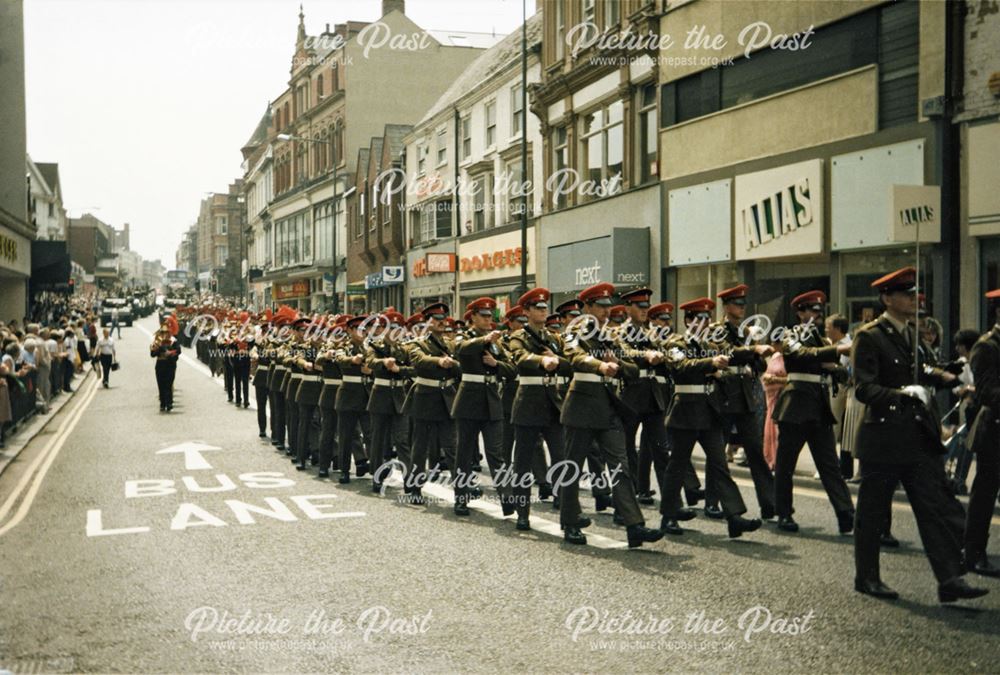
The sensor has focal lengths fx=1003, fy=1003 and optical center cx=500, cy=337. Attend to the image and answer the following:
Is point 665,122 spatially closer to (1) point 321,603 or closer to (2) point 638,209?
(2) point 638,209

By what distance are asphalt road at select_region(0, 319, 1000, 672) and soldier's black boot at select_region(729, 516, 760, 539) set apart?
0.10 m

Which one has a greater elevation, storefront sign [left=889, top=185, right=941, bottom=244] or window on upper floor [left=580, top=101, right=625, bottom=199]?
window on upper floor [left=580, top=101, right=625, bottom=199]

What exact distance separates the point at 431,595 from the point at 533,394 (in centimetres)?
Result: 283

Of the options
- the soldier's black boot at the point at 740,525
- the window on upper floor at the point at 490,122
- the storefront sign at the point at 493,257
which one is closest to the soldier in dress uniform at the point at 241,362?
the storefront sign at the point at 493,257

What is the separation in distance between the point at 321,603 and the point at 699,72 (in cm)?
1919

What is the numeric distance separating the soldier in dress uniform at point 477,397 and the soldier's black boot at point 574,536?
4.80 feet

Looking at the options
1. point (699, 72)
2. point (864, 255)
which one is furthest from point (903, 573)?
point (699, 72)

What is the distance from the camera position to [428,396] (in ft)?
36.3

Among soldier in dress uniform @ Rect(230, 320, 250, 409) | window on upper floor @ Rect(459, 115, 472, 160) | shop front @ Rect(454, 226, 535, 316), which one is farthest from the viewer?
window on upper floor @ Rect(459, 115, 472, 160)

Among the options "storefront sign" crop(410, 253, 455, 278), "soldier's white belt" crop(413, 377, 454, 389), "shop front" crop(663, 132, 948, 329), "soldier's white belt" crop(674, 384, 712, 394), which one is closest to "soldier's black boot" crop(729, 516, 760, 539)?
"soldier's white belt" crop(674, 384, 712, 394)

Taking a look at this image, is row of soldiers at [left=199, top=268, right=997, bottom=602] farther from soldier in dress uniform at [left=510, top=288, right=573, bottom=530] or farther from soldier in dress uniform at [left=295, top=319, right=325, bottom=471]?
soldier in dress uniform at [left=295, top=319, right=325, bottom=471]

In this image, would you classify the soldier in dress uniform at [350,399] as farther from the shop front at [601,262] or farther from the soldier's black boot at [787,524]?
the shop front at [601,262]

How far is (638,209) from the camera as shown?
25.8 meters

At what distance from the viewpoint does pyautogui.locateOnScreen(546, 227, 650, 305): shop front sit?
25328mm
